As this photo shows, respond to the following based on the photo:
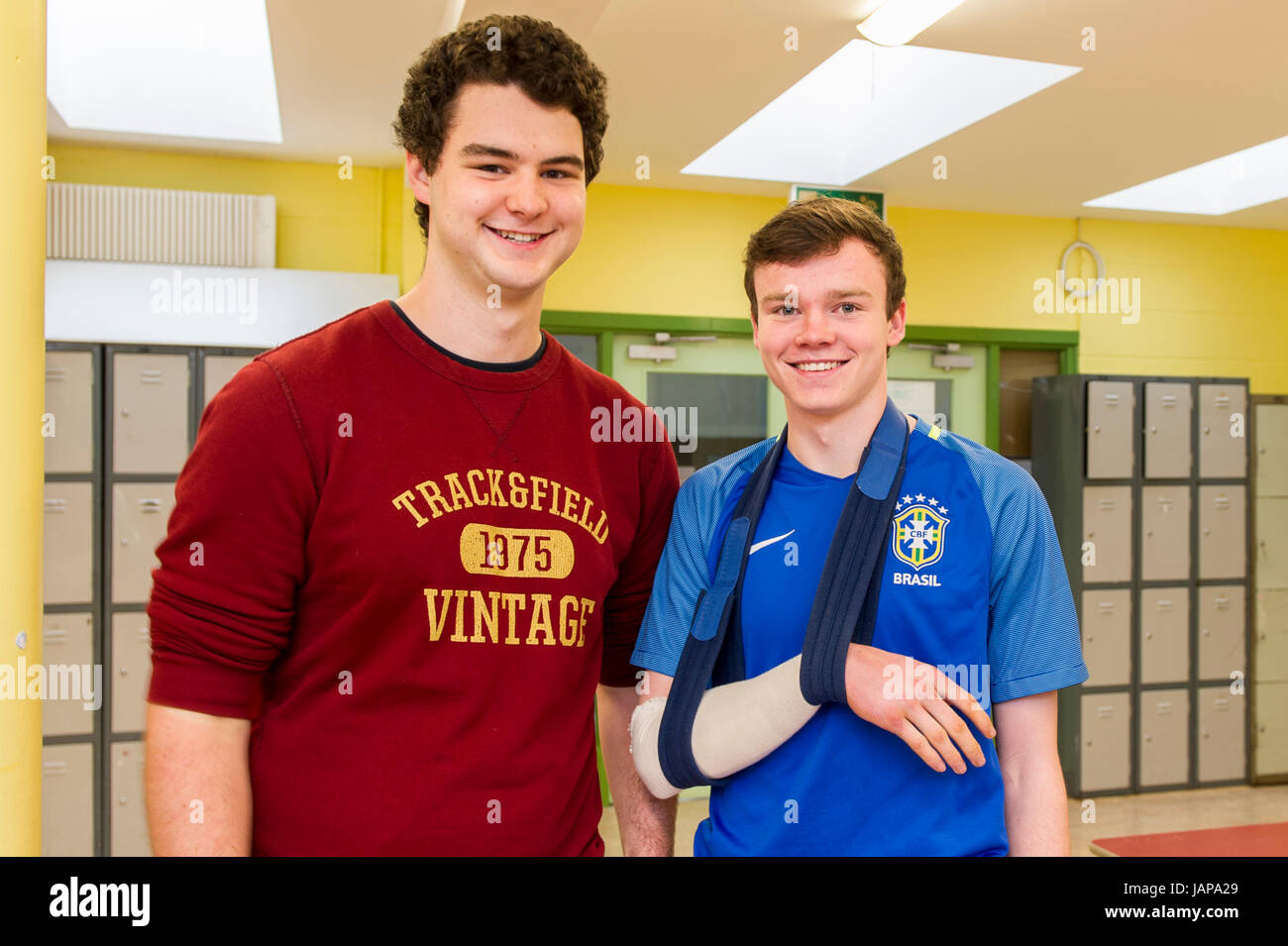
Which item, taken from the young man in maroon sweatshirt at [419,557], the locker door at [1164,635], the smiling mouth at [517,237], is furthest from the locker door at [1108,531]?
the smiling mouth at [517,237]

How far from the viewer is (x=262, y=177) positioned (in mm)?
4332

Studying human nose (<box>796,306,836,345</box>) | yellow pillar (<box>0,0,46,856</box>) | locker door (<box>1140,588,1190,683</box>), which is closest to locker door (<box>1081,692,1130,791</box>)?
locker door (<box>1140,588,1190,683</box>)

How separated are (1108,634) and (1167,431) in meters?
1.09

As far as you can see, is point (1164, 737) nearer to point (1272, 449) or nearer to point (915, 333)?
point (1272, 449)

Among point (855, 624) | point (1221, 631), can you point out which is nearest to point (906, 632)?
point (855, 624)

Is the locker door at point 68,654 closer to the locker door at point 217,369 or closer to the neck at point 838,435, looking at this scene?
the locker door at point 217,369

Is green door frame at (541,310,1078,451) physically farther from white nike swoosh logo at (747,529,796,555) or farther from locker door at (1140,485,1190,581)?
white nike swoosh logo at (747,529,796,555)

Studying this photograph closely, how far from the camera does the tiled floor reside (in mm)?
4555

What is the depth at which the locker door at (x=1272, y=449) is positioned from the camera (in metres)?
5.26

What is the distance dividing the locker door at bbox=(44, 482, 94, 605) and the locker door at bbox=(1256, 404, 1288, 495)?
562cm

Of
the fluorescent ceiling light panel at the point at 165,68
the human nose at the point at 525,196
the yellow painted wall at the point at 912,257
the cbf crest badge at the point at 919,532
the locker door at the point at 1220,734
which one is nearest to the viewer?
the human nose at the point at 525,196

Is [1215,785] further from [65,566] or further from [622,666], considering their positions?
[65,566]

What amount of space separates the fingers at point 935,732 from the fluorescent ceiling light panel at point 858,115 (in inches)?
123
